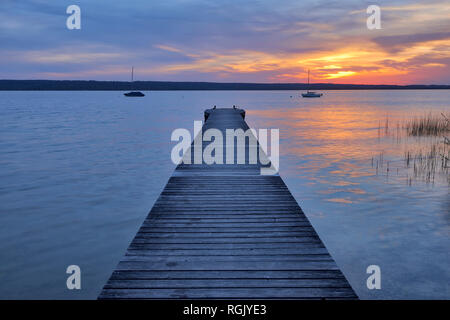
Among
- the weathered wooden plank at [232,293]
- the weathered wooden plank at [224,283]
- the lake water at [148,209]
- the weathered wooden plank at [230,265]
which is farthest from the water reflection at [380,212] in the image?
the weathered wooden plank at [232,293]

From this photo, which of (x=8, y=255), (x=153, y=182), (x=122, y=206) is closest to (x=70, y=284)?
(x=8, y=255)

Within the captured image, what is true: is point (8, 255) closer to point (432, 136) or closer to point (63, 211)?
point (63, 211)

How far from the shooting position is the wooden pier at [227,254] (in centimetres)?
362

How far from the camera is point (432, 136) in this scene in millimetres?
21391

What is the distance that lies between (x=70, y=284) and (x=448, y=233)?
291 inches

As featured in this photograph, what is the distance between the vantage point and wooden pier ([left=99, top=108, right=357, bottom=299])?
3619 millimetres

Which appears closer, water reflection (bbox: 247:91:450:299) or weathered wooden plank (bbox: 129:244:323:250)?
weathered wooden plank (bbox: 129:244:323:250)

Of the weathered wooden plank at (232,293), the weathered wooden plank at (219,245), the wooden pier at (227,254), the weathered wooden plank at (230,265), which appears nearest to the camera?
the weathered wooden plank at (232,293)

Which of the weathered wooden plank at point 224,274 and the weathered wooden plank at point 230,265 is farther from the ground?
the weathered wooden plank at point 230,265

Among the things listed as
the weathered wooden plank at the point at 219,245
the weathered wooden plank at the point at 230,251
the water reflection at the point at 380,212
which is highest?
the weathered wooden plank at the point at 219,245

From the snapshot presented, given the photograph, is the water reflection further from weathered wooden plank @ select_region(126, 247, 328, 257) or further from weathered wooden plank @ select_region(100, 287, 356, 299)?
weathered wooden plank @ select_region(100, 287, 356, 299)

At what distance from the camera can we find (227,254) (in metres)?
4.41

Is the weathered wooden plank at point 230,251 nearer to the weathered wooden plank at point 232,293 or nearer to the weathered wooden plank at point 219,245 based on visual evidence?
the weathered wooden plank at point 219,245

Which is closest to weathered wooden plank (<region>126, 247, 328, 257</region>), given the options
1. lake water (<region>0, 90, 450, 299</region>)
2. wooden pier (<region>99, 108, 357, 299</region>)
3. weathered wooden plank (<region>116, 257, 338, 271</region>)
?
wooden pier (<region>99, 108, 357, 299</region>)
